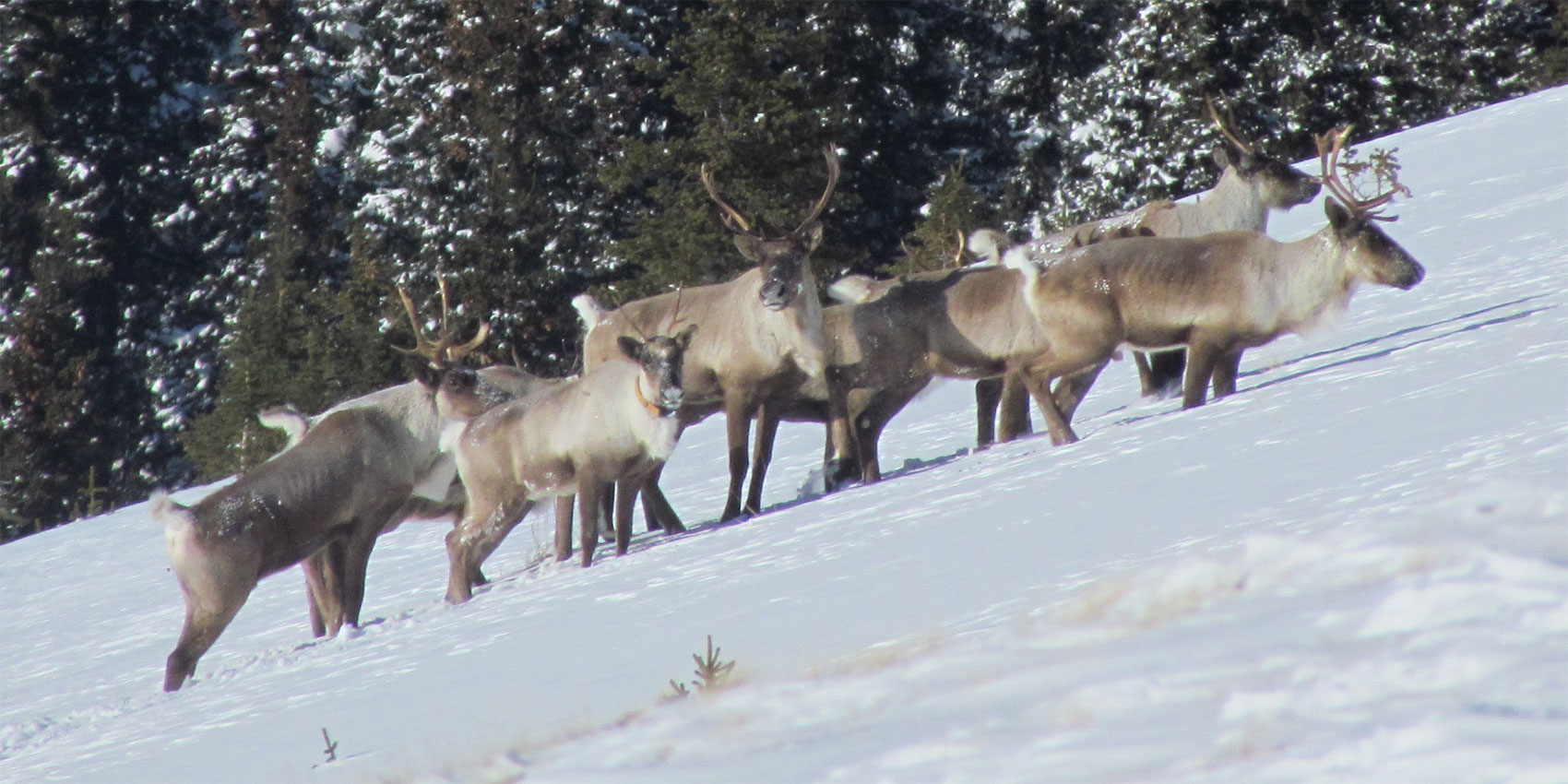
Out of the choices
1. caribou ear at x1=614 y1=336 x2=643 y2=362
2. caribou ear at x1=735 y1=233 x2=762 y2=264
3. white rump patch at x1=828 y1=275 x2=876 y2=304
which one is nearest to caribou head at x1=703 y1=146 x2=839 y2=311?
caribou ear at x1=735 y1=233 x2=762 y2=264

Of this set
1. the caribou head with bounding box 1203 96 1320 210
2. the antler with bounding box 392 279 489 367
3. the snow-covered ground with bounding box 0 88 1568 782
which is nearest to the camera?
the snow-covered ground with bounding box 0 88 1568 782

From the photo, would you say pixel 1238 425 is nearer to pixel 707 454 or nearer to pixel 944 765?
pixel 944 765

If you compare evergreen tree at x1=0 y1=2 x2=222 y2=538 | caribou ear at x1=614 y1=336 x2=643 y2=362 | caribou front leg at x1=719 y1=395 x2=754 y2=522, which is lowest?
caribou front leg at x1=719 y1=395 x2=754 y2=522

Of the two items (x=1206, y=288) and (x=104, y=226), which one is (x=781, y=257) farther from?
(x=104, y=226)

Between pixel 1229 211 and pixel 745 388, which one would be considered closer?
pixel 745 388

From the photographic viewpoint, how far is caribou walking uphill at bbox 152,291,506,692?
10.7m

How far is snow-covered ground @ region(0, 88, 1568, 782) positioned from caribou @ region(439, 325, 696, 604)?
35cm

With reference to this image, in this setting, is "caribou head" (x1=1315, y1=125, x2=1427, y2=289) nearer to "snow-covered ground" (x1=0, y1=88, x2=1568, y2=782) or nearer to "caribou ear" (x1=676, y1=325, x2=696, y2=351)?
"snow-covered ground" (x1=0, y1=88, x2=1568, y2=782)

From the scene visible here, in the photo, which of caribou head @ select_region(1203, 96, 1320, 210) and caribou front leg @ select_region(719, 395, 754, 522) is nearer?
caribou front leg @ select_region(719, 395, 754, 522)

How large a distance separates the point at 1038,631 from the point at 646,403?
20.0 feet

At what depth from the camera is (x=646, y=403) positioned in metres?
10.6

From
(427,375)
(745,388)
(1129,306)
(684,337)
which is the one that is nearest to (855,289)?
(745,388)

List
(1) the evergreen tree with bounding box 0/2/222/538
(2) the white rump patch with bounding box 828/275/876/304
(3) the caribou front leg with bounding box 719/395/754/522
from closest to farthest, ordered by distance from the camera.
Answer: (3) the caribou front leg with bounding box 719/395/754/522
(2) the white rump patch with bounding box 828/275/876/304
(1) the evergreen tree with bounding box 0/2/222/538

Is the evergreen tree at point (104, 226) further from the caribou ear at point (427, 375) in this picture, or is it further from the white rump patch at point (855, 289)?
the white rump patch at point (855, 289)
